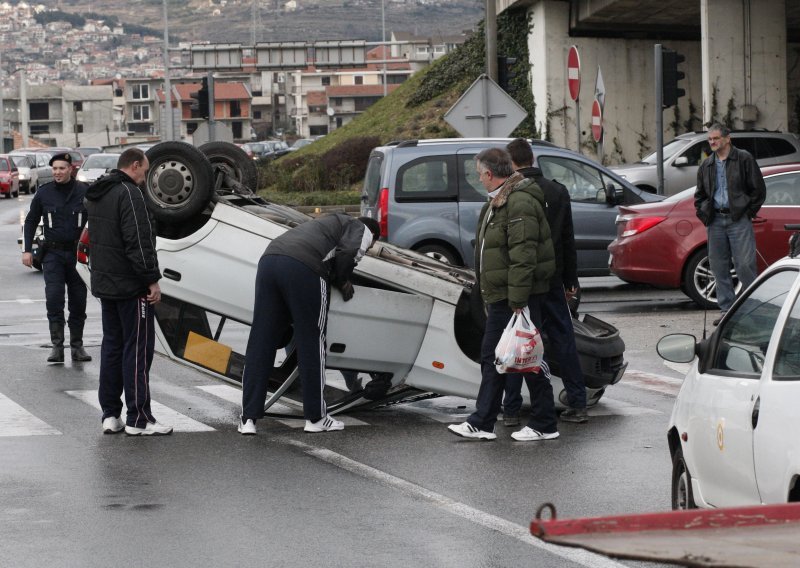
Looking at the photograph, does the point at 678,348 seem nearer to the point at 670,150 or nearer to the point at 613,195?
the point at 613,195

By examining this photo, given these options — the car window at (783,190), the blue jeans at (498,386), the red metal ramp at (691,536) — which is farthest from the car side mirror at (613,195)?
the red metal ramp at (691,536)

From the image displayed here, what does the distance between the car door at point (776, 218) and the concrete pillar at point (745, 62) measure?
14072 mm

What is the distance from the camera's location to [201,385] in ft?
38.4

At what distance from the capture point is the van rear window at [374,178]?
17.1 meters

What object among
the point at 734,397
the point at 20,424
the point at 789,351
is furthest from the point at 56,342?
the point at 789,351

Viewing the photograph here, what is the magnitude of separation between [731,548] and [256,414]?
6.36 meters

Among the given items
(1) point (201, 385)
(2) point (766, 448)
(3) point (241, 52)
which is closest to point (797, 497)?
(2) point (766, 448)

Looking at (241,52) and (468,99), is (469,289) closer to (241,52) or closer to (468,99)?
(468,99)

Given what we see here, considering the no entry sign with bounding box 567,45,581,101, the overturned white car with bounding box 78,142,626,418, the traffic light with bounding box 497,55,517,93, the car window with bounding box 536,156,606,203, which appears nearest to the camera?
the overturned white car with bounding box 78,142,626,418

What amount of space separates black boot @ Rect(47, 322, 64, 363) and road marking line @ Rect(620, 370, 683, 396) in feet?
16.4

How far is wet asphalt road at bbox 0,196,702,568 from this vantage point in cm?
624

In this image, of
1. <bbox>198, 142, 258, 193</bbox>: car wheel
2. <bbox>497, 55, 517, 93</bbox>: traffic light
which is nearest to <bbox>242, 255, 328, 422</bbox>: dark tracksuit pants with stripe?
<bbox>198, 142, 258, 193</bbox>: car wheel

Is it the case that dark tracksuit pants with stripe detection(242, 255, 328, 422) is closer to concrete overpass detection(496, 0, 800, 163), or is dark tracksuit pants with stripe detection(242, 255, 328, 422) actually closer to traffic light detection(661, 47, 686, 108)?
traffic light detection(661, 47, 686, 108)

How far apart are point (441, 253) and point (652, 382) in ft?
19.1
